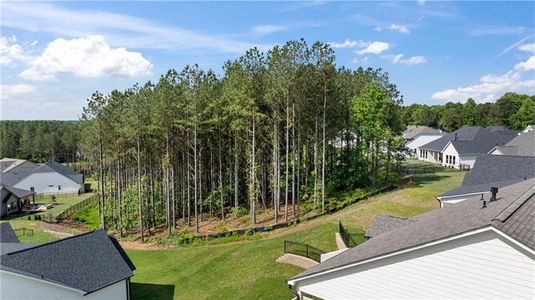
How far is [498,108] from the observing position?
102m

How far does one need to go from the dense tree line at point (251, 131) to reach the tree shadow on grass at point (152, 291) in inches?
459

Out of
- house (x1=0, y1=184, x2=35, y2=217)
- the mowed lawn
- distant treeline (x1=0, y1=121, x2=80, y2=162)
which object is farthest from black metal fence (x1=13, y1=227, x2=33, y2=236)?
distant treeline (x1=0, y1=121, x2=80, y2=162)

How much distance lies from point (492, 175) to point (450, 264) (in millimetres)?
21186

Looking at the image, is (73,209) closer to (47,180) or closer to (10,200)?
(10,200)

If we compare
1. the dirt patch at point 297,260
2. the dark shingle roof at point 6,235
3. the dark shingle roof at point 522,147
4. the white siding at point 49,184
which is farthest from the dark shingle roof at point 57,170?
the dark shingle roof at point 522,147

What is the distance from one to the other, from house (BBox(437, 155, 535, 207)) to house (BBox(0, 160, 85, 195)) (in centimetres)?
7117

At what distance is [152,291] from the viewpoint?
22.4 meters

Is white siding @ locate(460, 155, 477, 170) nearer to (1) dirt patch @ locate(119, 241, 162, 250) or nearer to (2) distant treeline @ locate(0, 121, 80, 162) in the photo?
(1) dirt patch @ locate(119, 241, 162, 250)

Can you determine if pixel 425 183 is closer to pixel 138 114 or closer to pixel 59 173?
pixel 138 114

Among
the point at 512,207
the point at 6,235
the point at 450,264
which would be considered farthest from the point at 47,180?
the point at 512,207

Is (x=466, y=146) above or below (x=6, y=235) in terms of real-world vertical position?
above

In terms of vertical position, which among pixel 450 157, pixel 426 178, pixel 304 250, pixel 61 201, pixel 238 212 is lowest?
pixel 61 201

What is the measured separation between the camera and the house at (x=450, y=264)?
364 inches

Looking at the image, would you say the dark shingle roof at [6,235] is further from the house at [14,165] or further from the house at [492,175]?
the house at [14,165]
